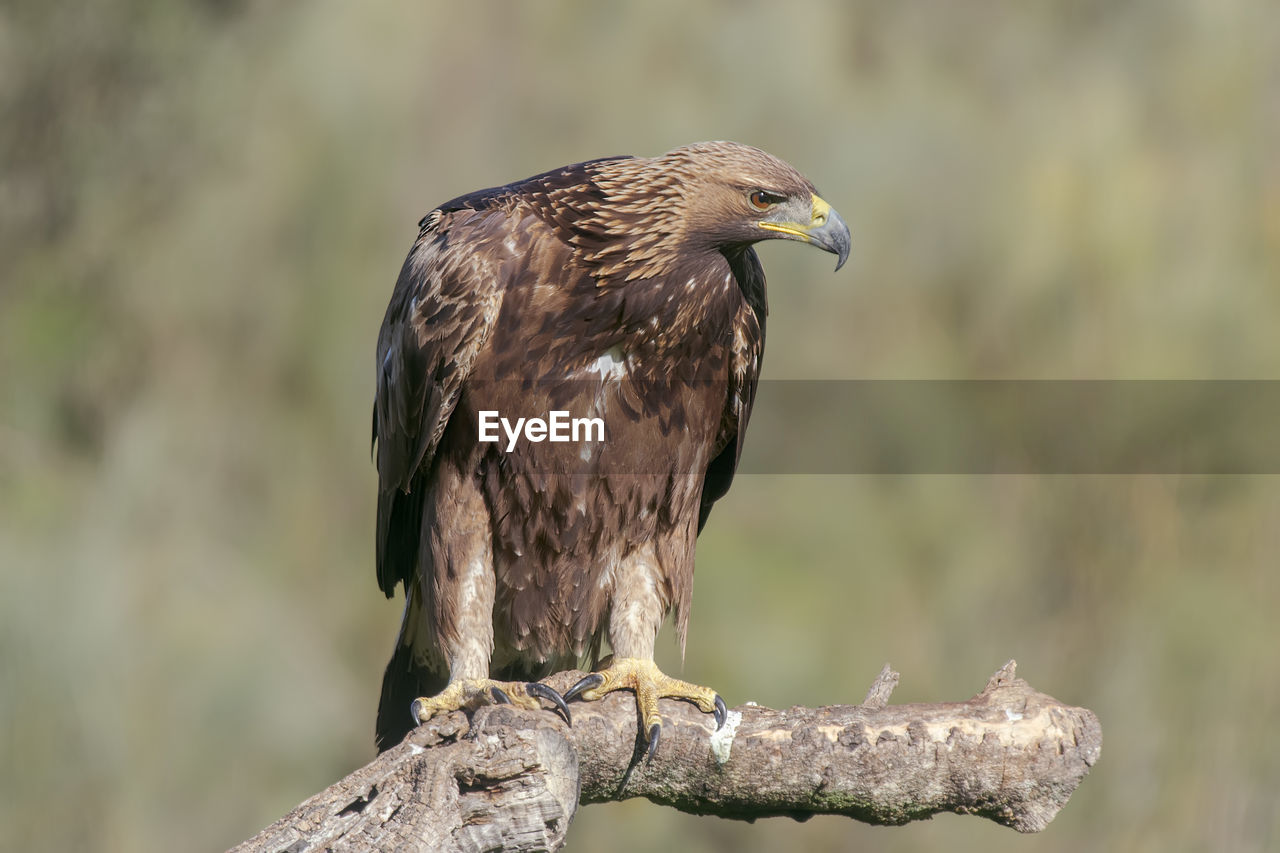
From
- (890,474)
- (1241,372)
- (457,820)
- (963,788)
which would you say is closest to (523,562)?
(457,820)

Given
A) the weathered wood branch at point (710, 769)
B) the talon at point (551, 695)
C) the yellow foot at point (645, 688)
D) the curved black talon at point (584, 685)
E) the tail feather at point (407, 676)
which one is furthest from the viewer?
the tail feather at point (407, 676)

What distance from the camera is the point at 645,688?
3621mm

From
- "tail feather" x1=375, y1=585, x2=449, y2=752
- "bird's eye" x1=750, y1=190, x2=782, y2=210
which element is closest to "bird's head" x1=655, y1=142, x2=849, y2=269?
"bird's eye" x1=750, y1=190, x2=782, y2=210

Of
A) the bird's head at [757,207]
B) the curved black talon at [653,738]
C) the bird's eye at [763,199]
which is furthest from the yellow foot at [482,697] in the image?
the bird's eye at [763,199]

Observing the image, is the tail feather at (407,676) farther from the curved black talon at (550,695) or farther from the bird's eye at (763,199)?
the bird's eye at (763,199)

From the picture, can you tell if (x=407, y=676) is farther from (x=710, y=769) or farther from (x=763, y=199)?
(x=763, y=199)

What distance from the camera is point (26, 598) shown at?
7344mm

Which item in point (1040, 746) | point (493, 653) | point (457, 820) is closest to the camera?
point (457, 820)

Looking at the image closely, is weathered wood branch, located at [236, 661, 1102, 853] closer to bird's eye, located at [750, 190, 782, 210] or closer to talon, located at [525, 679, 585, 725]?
talon, located at [525, 679, 585, 725]

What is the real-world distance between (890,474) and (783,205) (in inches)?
214

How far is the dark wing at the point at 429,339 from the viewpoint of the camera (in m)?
3.62

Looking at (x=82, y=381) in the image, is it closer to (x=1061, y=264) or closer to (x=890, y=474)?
(x=890, y=474)

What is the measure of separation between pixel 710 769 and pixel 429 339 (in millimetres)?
1401

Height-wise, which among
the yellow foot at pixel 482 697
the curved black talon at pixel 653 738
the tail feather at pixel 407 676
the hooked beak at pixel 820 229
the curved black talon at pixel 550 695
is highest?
the hooked beak at pixel 820 229
